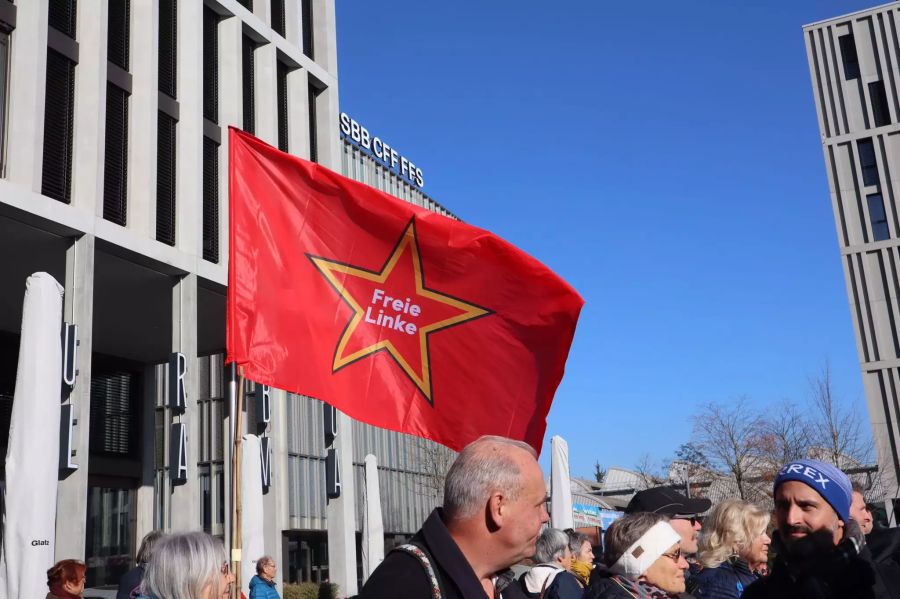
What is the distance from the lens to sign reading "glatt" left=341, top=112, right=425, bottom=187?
4578cm

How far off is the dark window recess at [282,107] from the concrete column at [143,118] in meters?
4.60

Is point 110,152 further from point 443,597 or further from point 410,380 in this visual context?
point 443,597

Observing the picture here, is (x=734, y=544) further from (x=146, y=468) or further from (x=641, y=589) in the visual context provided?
(x=146, y=468)

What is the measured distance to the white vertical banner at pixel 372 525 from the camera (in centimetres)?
1914

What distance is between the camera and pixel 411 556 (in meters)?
2.59

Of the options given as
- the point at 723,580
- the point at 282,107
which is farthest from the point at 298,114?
the point at 723,580

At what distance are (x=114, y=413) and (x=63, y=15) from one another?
10.4 m

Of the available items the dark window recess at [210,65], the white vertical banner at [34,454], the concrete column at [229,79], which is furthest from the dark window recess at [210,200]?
the white vertical banner at [34,454]

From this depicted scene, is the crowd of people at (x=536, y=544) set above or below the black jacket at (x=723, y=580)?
above

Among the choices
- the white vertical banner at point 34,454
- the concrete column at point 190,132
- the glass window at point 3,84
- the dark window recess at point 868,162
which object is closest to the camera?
the white vertical banner at point 34,454

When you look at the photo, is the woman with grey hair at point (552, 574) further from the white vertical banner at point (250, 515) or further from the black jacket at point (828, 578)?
the white vertical banner at point (250, 515)

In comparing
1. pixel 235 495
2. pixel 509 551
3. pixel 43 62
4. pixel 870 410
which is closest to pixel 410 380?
pixel 235 495

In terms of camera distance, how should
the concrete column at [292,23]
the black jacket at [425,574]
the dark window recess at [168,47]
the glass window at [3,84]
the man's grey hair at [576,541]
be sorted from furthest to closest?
the concrete column at [292,23] < the dark window recess at [168,47] < the glass window at [3,84] < the man's grey hair at [576,541] < the black jacket at [425,574]

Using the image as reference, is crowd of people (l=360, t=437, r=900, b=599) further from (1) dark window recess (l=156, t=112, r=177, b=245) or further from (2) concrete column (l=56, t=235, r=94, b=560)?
(1) dark window recess (l=156, t=112, r=177, b=245)
